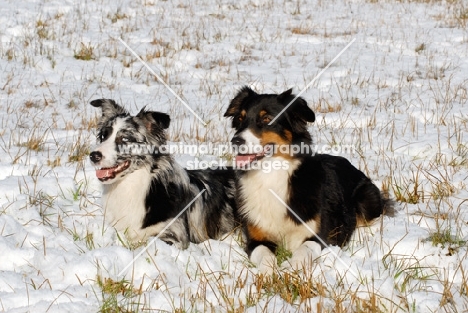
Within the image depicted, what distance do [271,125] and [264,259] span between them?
126cm

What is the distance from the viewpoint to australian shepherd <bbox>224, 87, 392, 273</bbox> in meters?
5.07

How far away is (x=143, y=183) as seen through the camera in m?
5.34

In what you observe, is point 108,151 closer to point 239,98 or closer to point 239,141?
point 239,141

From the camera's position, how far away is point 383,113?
9.02 meters

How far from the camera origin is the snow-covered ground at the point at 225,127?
4.07 meters

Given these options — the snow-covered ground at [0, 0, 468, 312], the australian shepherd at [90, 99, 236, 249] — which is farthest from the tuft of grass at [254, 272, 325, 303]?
the australian shepherd at [90, 99, 236, 249]

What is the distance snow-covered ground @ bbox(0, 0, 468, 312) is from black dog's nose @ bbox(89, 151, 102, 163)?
2.10 ft

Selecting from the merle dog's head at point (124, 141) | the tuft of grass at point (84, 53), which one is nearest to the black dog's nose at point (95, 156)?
the merle dog's head at point (124, 141)

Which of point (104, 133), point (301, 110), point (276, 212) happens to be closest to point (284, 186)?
point (276, 212)

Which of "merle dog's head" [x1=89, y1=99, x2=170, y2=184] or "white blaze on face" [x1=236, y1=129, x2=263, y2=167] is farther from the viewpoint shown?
"merle dog's head" [x1=89, y1=99, x2=170, y2=184]

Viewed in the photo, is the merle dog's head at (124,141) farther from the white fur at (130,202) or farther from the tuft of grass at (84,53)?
the tuft of grass at (84,53)

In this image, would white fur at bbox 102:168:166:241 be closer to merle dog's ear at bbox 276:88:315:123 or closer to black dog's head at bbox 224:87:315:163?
black dog's head at bbox 224:87:315:163

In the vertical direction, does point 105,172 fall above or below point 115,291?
above

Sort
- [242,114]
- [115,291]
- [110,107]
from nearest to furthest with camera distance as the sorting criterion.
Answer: [115,291] < [242,114] < [110,107]
